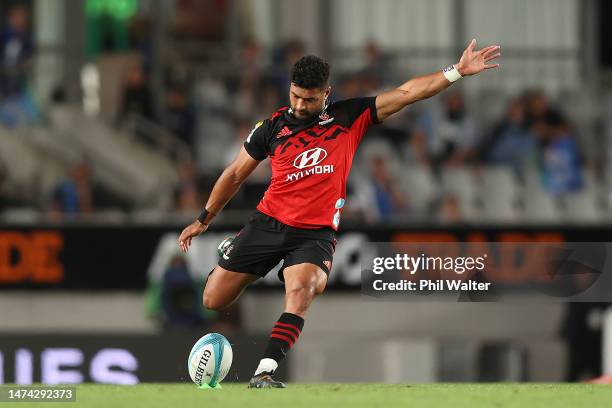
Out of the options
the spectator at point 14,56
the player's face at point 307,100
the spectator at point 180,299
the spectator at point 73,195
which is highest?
the spectator at point 14,56

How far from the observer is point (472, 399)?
9.05 metres

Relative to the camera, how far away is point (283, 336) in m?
9.77

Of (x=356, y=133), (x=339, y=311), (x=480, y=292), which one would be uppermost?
(x=356, y=133)

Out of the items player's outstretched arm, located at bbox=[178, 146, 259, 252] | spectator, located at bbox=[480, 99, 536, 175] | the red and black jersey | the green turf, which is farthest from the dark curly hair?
spectator, located at bbox=[480, 99, 536, 175]

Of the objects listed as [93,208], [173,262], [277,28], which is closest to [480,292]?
[173,262]

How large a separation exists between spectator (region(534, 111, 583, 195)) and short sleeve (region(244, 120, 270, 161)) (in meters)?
10.0

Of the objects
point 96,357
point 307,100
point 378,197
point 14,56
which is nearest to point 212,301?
point 307,100

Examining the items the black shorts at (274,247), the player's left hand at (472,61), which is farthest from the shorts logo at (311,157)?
the player's left hand at (472,61)

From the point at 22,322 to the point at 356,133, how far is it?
910 centimetres

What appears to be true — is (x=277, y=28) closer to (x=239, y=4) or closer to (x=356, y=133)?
(x=239, y=4)

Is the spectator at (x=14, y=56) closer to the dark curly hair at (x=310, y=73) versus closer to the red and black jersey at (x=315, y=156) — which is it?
the red and black jersey at (x=315, y=156)

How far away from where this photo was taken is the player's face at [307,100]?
10000mm

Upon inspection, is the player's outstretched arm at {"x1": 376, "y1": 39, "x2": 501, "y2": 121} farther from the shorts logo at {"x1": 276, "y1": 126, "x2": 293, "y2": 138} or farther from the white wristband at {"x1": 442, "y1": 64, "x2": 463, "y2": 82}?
the shorts logo at {"x1": 276, "y1": 126, "x2": 293, "y2": 138}

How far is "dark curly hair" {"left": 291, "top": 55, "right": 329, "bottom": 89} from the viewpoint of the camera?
390 inches
